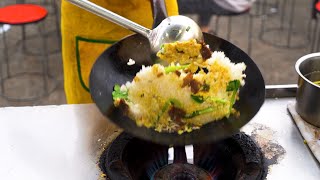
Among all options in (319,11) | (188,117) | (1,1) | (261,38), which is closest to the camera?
(188,117)

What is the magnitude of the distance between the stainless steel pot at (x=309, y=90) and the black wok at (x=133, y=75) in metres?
0.13

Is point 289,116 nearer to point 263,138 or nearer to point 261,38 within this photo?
point 263,138

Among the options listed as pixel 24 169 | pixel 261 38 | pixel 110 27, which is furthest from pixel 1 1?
pixel 24 169

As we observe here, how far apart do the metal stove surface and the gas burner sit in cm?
4

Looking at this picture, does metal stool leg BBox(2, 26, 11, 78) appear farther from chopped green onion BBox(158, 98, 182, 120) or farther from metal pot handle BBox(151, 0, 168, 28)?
chopped green onion BBox(158, 98, 182, 120)

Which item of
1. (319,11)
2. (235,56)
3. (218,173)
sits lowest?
(319,11)

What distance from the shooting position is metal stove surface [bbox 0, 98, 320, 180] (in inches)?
40.8

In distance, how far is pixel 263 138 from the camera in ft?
3.69

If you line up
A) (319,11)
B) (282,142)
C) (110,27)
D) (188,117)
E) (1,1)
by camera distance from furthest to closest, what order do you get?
1. (1,1)
2. (319,11)
3. (110,27)
4. (282,142)
5. (188,117)

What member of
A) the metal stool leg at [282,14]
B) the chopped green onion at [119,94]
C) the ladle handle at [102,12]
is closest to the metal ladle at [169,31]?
the ladle handle at [102,12]

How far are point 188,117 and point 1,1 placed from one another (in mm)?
3472

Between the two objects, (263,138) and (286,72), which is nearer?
(263,138)

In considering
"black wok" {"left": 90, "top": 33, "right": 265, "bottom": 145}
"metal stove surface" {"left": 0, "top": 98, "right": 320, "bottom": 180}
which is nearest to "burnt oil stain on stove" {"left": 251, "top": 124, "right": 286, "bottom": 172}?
"metal stove surface" {"left": 0, "top": 98, "right": 320, "bottom": 180}

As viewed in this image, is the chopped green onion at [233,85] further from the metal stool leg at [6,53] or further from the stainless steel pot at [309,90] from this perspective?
the metal stool leg at [6,53]
